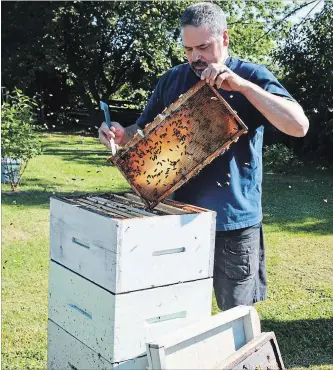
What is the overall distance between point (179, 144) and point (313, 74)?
8.65 meters

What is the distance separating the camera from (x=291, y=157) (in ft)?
34.9

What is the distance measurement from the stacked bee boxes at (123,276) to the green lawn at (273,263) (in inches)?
50.8

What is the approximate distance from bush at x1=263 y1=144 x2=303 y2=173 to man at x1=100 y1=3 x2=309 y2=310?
8.25 metres

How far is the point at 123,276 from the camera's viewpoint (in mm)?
1828

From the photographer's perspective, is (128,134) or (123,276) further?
(128,134)

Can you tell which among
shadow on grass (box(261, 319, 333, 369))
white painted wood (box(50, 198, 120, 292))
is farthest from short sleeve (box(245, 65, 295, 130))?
shadow on grass (box(261, 319, 333, 369))

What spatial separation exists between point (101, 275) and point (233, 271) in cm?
66

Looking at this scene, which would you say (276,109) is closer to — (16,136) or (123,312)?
(123,312)

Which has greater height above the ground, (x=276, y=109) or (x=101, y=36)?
(x=101, y=36)

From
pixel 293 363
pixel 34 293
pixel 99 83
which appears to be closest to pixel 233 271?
pixel 293 363

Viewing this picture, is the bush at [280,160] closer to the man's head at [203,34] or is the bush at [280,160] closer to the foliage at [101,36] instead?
the foliage at [101,36]

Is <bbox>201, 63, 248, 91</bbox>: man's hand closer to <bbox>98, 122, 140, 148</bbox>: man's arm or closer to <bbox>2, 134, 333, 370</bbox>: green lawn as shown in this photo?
<bbox>98, 122, 140, 148</bbox>: man's arm

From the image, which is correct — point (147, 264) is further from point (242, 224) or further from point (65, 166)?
point (65, 166)

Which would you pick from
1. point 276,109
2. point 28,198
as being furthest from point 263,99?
point 28,198
